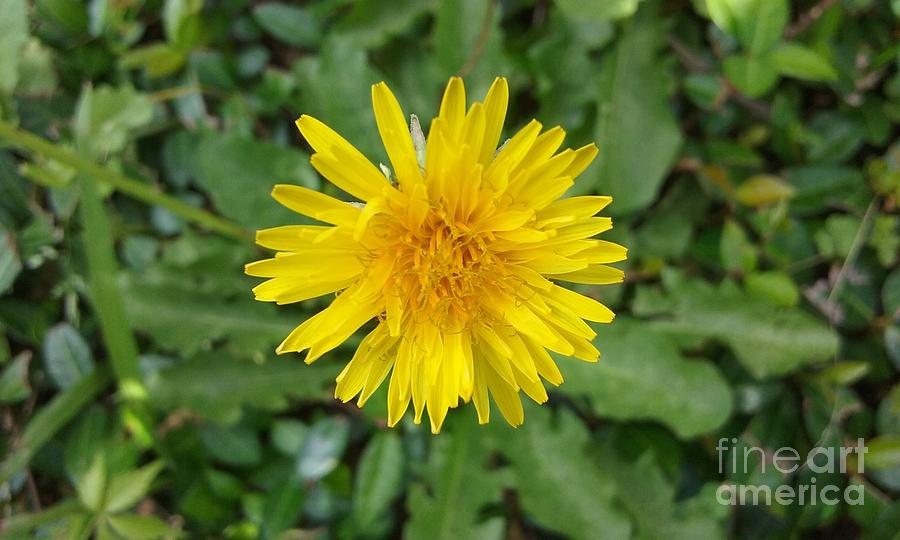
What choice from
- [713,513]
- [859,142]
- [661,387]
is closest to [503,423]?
[661,387]

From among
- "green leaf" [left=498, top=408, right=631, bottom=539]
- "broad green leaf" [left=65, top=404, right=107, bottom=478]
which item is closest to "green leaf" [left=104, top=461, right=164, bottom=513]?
"broad green leaf" [left=65, top=404, right=107, bottom=478]

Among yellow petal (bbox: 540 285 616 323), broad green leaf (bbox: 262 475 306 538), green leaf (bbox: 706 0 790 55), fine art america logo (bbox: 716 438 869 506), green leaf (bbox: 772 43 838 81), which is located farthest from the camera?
broad green leaf (bbox: 262 475 306 538)

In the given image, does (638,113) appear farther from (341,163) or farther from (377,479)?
(377,479)

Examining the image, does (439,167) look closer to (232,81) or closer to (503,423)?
(503,423)

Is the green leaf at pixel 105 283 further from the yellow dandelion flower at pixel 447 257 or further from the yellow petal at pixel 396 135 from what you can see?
the yellow petal at pixel 396 135

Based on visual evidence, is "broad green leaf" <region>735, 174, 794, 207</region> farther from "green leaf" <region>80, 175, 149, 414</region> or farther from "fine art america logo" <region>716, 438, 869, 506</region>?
"green leaf" <region>80, 175, 149, 414</region>

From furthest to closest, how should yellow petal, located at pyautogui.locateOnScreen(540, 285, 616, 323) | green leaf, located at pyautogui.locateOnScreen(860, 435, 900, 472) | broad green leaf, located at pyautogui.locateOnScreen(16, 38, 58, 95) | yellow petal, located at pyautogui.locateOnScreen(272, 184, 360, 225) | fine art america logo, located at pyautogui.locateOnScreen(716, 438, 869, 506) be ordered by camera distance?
broad green leaf, located at pyautogui.locateOnScreen(16, 38, 58, 95) → fine art america logo, located at pyautogui.locateOnScreen(716, 438, 869, 506) → green leaf, located at pyautogui.locateOnScreen(860, 435, 900, 472) → yellow petal, located at pyautogui.locateOnScreen(540, 285, 616, 323) → yellow petal, located at pyautogui.locateOnScreen(272, 184, 360, 225)
